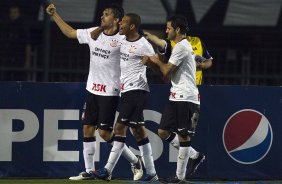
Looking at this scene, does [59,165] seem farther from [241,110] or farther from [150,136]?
[241,110]

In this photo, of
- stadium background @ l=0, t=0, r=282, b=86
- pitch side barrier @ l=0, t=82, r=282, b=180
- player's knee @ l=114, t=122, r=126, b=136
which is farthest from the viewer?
stadium background @ l=0, t=0, r=282, b=86

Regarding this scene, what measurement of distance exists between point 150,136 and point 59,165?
1194 millimetres

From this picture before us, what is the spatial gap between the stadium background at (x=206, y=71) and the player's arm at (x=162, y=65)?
123 cm

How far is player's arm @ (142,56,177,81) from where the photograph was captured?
13.9 meters

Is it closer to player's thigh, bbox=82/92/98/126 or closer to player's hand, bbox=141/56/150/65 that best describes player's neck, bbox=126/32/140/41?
player's hand, bbox=141/56/150/65

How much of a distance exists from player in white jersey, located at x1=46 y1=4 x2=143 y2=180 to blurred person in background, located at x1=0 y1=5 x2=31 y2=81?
3643 mm

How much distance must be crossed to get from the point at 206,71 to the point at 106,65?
4.12 m

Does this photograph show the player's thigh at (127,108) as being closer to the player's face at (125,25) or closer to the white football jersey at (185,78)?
the white football jersey at (185,78)

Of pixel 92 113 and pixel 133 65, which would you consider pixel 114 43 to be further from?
pixel 92 113

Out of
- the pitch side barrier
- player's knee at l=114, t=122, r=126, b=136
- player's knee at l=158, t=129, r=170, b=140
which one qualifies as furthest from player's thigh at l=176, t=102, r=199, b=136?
the pitch side barrier

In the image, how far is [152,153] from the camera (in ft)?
49.9

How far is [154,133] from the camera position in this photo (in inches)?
599

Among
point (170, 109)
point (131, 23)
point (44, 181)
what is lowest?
point (44, 181)

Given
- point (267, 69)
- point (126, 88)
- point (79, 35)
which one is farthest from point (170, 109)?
point (267, 69)
